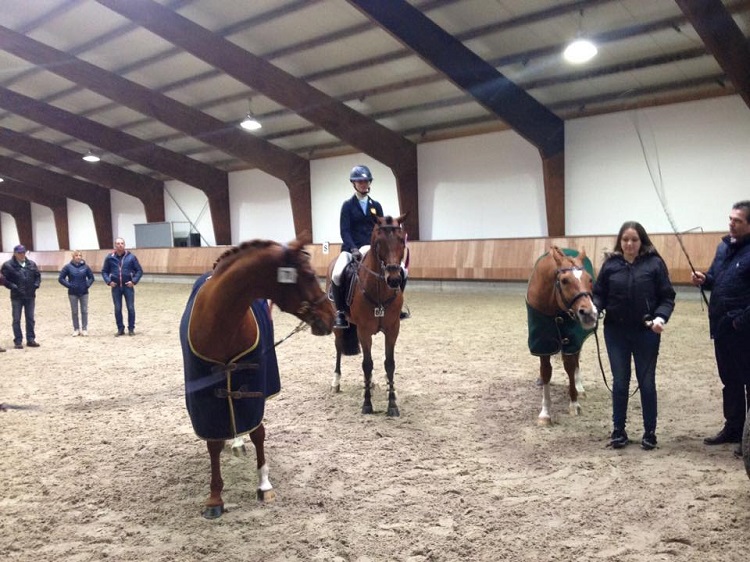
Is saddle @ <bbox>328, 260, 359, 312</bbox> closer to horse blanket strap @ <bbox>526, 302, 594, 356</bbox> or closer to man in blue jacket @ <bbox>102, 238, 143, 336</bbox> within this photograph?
horse blanket strap @ <bbox>526, 302, 594, 356</bbox>

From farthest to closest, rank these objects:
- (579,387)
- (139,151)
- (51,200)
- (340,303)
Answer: (51,200) < (139,151) < (340,303) < (579,387)

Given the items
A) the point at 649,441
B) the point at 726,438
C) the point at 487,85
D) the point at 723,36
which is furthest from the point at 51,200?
the point at 726,438

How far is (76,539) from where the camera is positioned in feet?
9.46

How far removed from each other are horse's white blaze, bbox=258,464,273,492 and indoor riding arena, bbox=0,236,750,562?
0.10m

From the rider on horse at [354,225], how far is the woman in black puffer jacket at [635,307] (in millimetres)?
2413

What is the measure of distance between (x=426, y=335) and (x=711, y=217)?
7911 mm

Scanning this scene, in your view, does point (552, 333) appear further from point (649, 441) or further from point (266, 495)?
point (266, 495)

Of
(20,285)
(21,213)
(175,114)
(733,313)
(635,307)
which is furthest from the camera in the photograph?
(21,213)

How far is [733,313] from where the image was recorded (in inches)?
135

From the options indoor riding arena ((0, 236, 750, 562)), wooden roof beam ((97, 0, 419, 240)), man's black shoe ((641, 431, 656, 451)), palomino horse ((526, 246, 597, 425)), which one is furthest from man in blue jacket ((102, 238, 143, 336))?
man's black shoe ((641, 431, 656, 451))

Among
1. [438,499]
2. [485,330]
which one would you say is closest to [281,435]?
[438,499]

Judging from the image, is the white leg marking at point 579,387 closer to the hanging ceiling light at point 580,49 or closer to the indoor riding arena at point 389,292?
the indoor riding arena at point 389,292

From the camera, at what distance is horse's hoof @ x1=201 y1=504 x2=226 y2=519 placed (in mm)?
3078

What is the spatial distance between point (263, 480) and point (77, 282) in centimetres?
803
